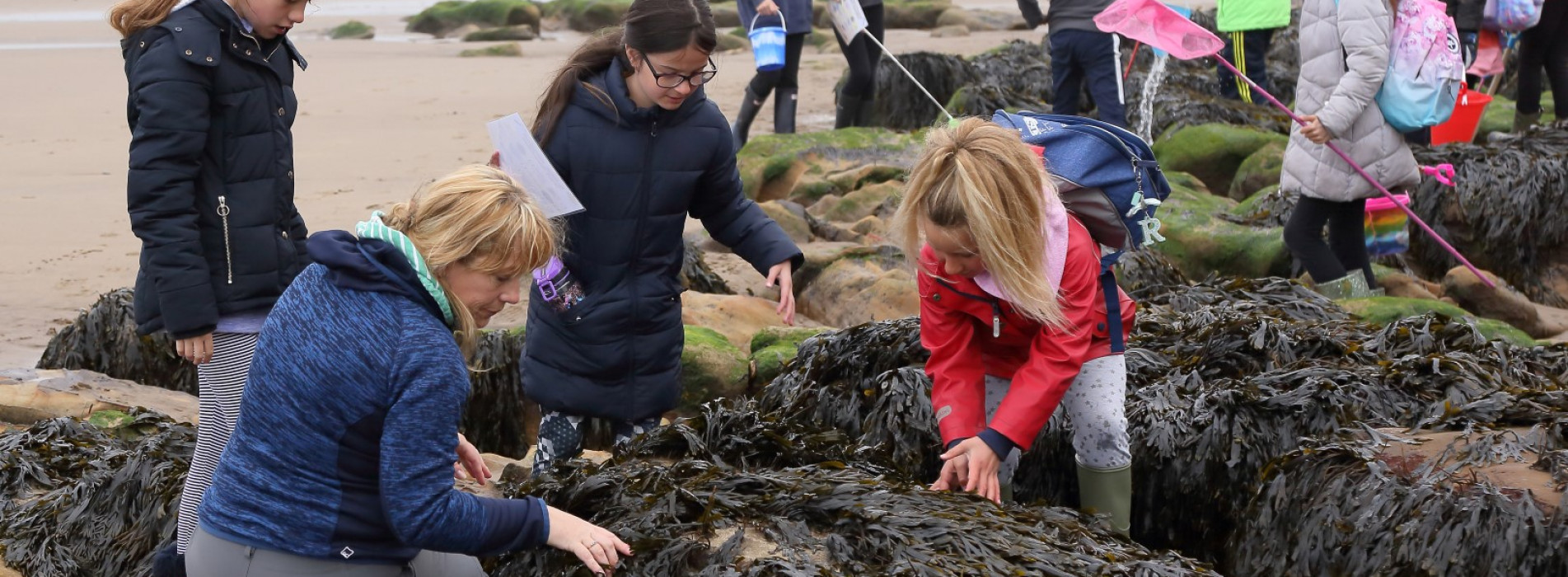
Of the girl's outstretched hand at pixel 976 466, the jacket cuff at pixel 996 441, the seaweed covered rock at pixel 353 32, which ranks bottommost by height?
the seaweed covered rock at pixel 353 32

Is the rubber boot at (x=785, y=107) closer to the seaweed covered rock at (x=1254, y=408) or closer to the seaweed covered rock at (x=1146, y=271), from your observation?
the seaweed covered rock at (x=1146, y=271)

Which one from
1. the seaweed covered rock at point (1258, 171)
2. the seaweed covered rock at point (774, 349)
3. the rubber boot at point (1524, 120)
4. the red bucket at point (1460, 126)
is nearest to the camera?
the seaweed covered rock at point (774, 349)

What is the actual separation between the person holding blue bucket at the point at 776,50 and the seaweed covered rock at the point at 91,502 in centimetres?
452

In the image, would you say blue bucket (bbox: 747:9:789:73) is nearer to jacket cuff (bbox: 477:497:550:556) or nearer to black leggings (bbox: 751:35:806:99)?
black leggings (bbox: 751:35:806:99)

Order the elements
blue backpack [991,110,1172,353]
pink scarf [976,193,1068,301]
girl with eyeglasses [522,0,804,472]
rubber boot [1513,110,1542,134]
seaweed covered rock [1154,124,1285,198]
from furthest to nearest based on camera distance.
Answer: seaweed covered rock [1154,124,1285,198] < rubber boot [1513,110,1542,134] < girl with eyeglasses [522,0,804,472] < blue backpack [991,110,1172,353] < pink scarf [976,193,1068,301]

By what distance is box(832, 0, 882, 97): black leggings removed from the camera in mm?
9094

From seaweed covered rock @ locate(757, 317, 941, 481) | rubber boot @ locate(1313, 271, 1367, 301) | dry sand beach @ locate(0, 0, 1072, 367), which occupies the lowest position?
dry sand beach @ locate(0, 0, 1072, 367)

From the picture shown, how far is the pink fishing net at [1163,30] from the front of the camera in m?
5.20

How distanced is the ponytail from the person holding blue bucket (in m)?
4.49

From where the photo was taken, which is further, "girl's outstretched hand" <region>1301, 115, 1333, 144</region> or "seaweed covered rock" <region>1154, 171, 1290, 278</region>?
"seaweed covered rock" <region>1154, 171, 1290, 278</region>

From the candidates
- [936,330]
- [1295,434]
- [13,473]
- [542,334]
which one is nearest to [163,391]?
[13,473]

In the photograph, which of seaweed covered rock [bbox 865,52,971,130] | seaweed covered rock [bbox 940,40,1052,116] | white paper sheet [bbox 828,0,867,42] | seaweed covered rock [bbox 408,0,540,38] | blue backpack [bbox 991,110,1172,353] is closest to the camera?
blue backpack [bbox 991,110,1172,353]

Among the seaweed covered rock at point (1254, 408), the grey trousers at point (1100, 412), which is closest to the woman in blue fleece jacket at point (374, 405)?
the grey trousers at point (1100, 412)

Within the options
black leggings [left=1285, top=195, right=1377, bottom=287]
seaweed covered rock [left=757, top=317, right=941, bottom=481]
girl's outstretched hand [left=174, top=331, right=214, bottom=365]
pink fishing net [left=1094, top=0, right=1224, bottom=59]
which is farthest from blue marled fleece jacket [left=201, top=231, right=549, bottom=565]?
black leggings [left=1285, top=195, right=1377, bottom=287]
